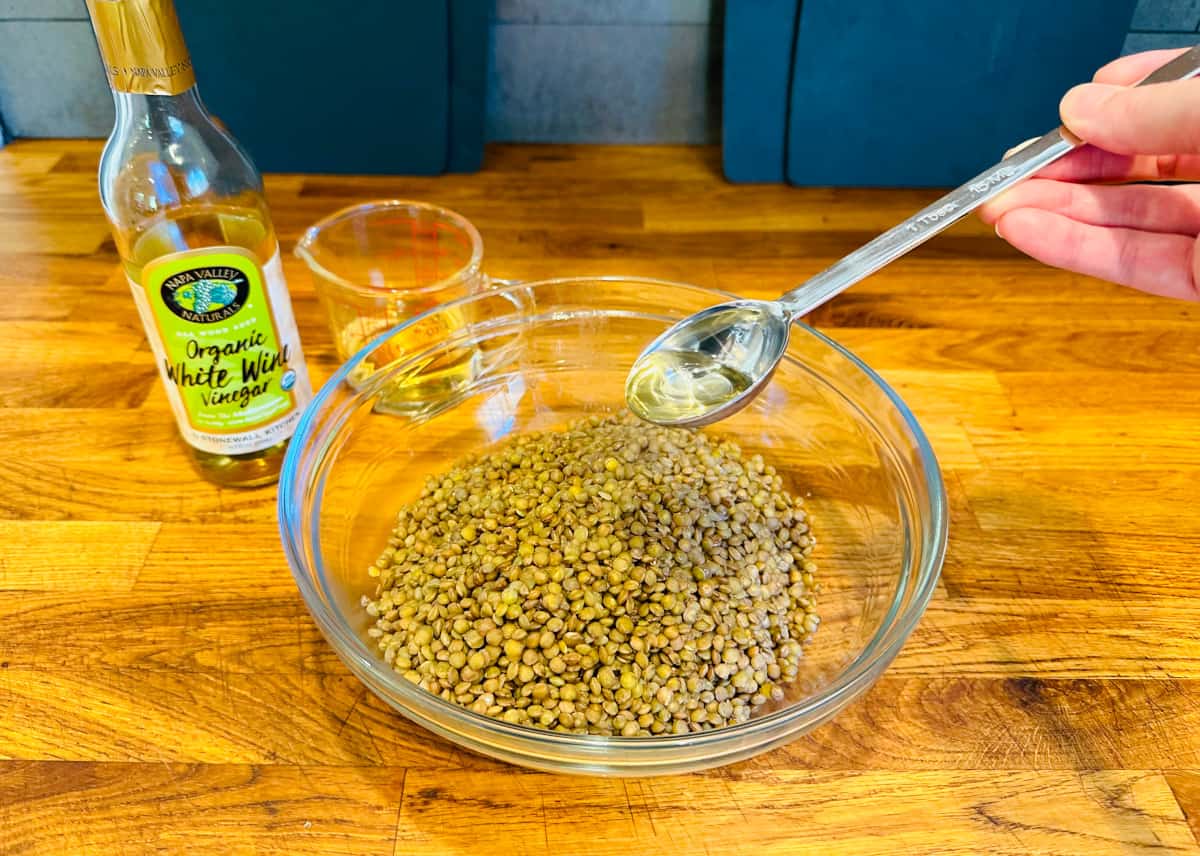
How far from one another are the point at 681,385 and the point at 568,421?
250 mm

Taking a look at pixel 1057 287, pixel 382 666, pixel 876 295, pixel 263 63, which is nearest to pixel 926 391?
pixel 876 295

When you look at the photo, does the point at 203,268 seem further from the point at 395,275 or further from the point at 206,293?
the point at 395,275

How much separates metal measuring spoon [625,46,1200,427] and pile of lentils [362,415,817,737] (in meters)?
0.10

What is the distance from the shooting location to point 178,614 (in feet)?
2.90

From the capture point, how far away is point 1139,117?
737 millimetres

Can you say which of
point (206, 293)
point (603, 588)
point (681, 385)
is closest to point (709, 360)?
point (681, 385)

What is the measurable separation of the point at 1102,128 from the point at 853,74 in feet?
2.48

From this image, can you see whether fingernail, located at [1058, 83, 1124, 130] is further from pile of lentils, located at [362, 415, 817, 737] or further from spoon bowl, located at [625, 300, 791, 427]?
pile of lentils, located at [362, 415, 817, 737]

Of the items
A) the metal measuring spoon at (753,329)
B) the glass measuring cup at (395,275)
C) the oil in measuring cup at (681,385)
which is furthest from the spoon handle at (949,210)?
the glass measuring cup at (395,275)

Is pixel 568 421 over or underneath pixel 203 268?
underneath

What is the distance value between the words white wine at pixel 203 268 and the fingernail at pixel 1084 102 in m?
0.74

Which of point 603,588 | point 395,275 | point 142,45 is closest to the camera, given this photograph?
point 142,45

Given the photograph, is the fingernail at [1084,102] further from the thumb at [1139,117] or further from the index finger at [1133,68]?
the index finger at [1133,68]

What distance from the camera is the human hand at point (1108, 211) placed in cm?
86
